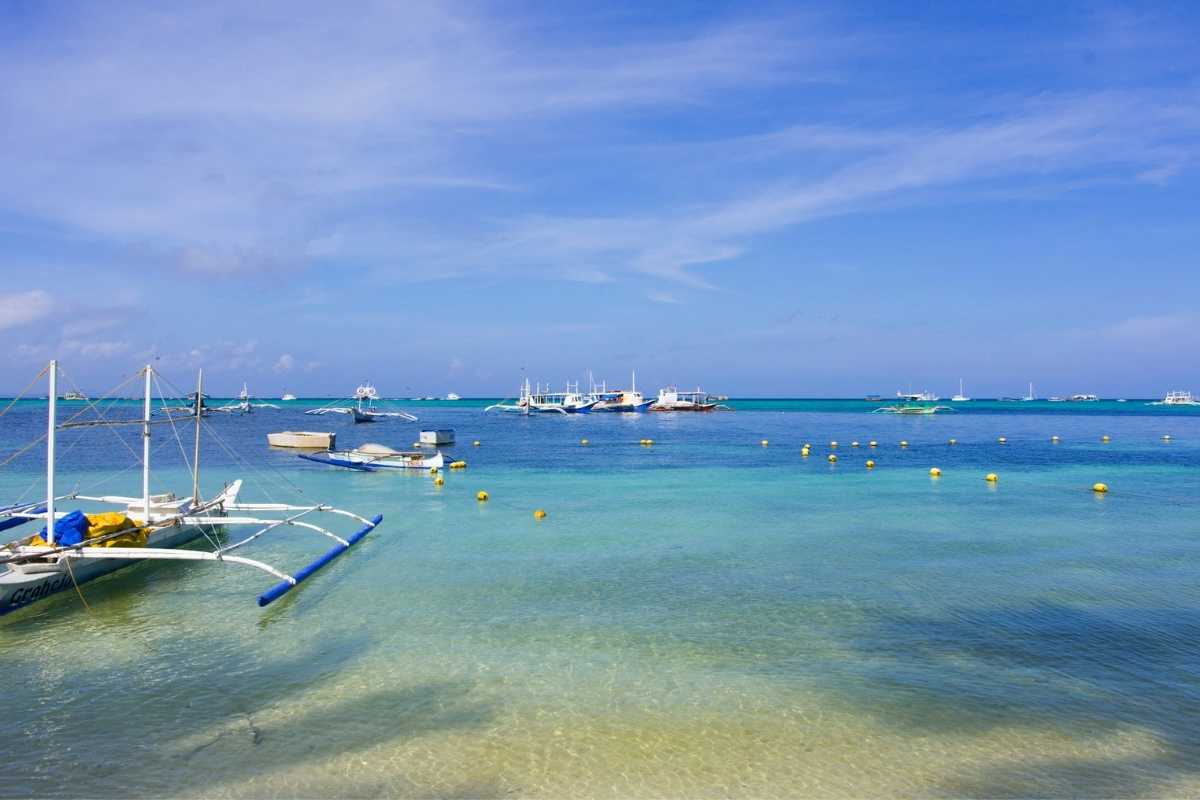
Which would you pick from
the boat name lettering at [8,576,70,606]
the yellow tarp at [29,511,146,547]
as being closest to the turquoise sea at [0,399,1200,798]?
the boat name lettering at [8,576,70,606]

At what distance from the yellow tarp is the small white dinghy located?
34355mm

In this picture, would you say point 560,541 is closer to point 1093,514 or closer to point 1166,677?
point 1166,677

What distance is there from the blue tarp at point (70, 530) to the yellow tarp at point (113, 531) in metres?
0.16

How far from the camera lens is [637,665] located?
11781 mm

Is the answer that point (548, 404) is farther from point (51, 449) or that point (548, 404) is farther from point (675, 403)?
point (51, 449)

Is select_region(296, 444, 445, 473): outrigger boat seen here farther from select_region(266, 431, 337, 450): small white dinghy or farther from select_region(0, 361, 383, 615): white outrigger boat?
select_region(0, 361, 383, 615): white outrigger boat

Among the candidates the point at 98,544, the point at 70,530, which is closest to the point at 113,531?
the point at 98,544

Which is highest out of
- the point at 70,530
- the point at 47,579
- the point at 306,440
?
the point at 70,530

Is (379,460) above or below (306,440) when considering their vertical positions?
below

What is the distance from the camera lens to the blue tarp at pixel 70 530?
50.9 feet

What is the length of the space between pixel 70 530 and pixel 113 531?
3.59 feet

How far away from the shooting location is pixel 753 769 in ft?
28.6

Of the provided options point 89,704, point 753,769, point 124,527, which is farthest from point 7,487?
point 753,769

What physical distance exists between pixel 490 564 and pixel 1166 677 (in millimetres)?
13265
